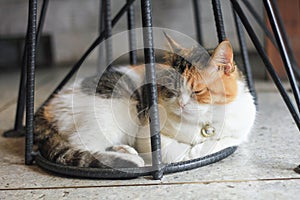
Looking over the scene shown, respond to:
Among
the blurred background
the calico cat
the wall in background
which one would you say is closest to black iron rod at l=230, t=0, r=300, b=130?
the calico cat

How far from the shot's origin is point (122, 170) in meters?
1.05

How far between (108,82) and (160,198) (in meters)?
0.43

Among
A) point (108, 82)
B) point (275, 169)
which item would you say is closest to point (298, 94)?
point (275, 169)

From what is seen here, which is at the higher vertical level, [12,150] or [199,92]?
[199,92]

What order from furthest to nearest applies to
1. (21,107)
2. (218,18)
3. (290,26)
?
(290,26)
(21,107)
(218,18)

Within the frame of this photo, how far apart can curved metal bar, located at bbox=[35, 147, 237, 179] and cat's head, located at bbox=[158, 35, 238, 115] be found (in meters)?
0.14

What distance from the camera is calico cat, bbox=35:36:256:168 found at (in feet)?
3.61

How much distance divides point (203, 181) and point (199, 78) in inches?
9.7

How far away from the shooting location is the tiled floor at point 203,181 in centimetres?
96

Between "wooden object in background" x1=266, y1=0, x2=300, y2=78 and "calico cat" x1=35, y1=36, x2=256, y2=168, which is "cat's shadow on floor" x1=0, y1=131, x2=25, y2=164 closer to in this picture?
"calico cat" x1=35, y1=36, x2=256, y2=168

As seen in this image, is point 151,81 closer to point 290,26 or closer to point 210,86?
point 210,86

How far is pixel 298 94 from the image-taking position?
1089 millimetres

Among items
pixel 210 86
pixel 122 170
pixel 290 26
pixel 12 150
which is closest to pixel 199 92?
pixel 210 86

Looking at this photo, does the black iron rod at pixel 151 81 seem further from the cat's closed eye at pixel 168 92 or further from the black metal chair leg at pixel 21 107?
the black metal chair leg at pixel 21 107
